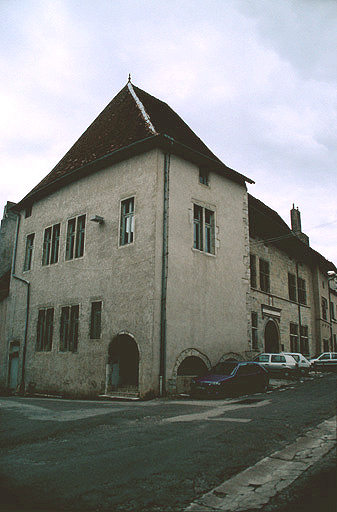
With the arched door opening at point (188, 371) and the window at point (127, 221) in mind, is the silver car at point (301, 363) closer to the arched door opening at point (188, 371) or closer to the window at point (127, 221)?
the arched door opening at point (188, 371)

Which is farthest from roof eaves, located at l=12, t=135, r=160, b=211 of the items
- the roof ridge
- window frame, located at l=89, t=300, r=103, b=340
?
window frame, located at l=89, t=300, r=103, b=340

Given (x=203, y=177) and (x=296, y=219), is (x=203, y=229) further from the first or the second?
(x=296, y=219)

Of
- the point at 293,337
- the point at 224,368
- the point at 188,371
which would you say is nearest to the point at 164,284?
the point at 188,371

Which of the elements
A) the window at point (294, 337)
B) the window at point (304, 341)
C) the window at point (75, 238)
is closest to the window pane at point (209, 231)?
the window at point (75, 238)

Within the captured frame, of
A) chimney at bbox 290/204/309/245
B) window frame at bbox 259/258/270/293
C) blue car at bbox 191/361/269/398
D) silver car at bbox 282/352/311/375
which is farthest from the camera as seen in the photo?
chimney at bbox 290/204/309/245

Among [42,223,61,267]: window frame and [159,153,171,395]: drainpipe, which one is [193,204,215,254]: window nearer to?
[159,153,171,395]: drainpipe

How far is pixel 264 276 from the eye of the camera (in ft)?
79.0

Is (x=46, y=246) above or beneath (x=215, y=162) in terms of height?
beneath

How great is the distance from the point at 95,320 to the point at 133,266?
3.13m

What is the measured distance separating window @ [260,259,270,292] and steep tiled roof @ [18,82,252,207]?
19.9 feet

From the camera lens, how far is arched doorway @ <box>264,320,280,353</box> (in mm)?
24000

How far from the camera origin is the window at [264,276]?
23.8 metres

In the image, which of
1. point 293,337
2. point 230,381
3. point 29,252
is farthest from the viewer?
point 293,337

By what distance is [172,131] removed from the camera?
18.3 meters
